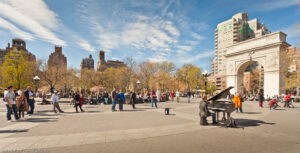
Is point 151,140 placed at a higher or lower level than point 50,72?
lower

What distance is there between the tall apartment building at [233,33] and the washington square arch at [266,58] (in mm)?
64834

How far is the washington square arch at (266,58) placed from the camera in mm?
23641

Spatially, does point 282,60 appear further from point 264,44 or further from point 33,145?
point 33,145

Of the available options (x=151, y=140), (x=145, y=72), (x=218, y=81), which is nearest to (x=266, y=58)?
(x=145, y=72)

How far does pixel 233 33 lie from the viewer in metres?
84.7

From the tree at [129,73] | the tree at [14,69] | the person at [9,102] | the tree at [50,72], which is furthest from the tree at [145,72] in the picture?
the person at [9,102]

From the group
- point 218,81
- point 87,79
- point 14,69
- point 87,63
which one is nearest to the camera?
point 14,69

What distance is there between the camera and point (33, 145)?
13.9ft

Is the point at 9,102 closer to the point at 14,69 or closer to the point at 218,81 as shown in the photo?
the point at 14,69

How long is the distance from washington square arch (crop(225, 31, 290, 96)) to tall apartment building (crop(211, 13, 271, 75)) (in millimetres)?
64834

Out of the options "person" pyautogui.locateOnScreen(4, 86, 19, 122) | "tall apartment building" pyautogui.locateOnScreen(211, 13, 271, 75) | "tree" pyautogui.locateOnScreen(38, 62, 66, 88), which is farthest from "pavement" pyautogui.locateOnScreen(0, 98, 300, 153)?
"tall apartment building" pyautogui.locateOnScreen(211, 13, 271, 75)

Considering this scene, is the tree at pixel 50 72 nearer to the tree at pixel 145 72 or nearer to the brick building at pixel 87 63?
the tree at pixel 145 72

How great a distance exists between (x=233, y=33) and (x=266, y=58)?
71.2 m

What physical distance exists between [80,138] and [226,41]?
10239cm
